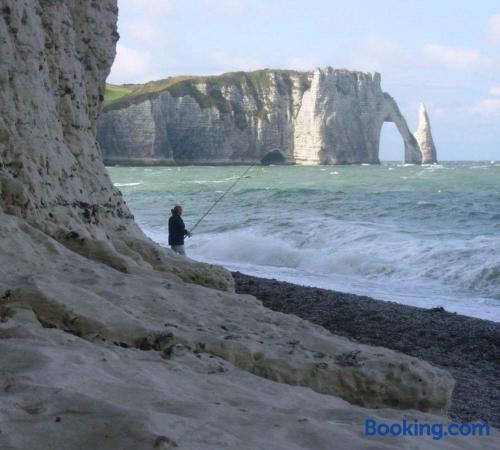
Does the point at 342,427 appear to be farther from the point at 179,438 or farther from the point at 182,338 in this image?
the point at 182,338

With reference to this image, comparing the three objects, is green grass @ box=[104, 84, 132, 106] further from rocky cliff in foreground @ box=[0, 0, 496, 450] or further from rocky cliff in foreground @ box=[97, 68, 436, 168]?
rocky cliff in foreground @ box=[0, 0, 496, 450]

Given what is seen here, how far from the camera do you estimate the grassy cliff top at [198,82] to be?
100m

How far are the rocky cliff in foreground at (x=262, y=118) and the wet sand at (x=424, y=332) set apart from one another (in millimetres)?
86205

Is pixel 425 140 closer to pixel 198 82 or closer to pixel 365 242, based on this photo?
pixel 198 82

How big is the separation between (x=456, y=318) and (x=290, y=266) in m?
8.42

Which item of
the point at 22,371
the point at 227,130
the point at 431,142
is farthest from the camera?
the point at 431,142

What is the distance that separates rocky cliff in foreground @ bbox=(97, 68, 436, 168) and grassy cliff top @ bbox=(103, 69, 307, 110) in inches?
5.0

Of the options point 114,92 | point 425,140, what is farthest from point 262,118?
point 425,140

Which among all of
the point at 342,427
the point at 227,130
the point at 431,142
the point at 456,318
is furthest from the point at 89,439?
the point at 431,142

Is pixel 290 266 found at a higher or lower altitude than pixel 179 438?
lower

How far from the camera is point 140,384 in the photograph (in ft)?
12.0

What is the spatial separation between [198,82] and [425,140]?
41026 millimetres

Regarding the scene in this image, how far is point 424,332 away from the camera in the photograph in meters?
9.71

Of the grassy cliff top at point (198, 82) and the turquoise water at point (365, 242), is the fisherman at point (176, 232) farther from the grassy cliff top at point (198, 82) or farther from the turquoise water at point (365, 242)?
the grassy cliff top at point (198, 82)
